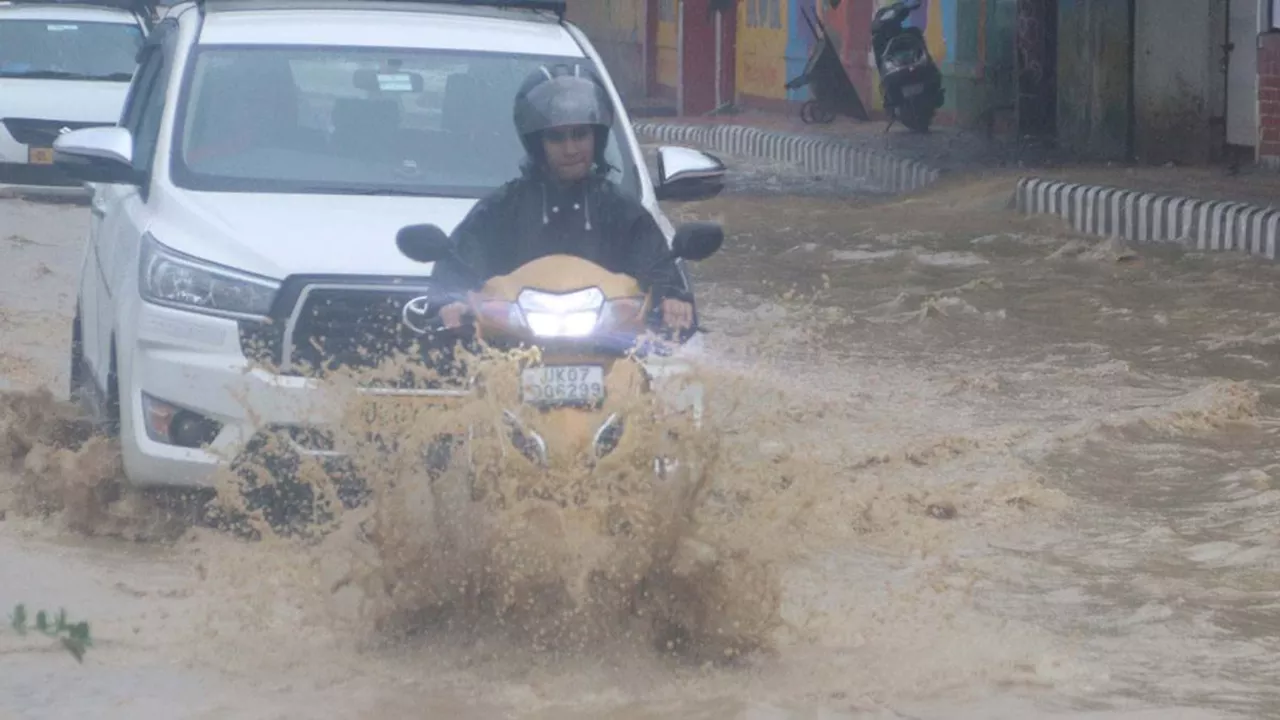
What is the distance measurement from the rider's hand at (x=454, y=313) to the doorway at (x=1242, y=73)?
13594mm

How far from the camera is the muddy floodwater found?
517 centimetres

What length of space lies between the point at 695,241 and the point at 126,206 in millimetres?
2344

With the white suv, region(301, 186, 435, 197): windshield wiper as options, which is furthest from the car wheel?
region(301, 186, 435, 197): windshield wiper

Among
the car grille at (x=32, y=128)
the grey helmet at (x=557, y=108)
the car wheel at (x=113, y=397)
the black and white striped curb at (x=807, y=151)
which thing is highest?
the grey helmet at (x=557, y=108)

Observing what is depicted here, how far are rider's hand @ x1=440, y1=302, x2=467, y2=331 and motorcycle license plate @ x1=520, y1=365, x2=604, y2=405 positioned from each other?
1.02 feet

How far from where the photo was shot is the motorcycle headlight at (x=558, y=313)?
5238mm

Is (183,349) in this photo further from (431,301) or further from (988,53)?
(988,53)

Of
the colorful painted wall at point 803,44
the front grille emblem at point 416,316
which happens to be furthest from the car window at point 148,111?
the colorful painted wall at point 803,44

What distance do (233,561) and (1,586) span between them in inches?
26.2

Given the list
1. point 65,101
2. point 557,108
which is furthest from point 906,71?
point 557,108

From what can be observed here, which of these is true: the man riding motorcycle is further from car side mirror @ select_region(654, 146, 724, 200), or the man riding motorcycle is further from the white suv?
car side mirror @ select_region(654, 146, 724, 200)

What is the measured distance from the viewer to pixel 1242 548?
23.1ft

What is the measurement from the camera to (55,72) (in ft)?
58.3

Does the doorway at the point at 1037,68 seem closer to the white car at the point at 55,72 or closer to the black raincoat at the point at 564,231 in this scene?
the white car at the point at 55,72
